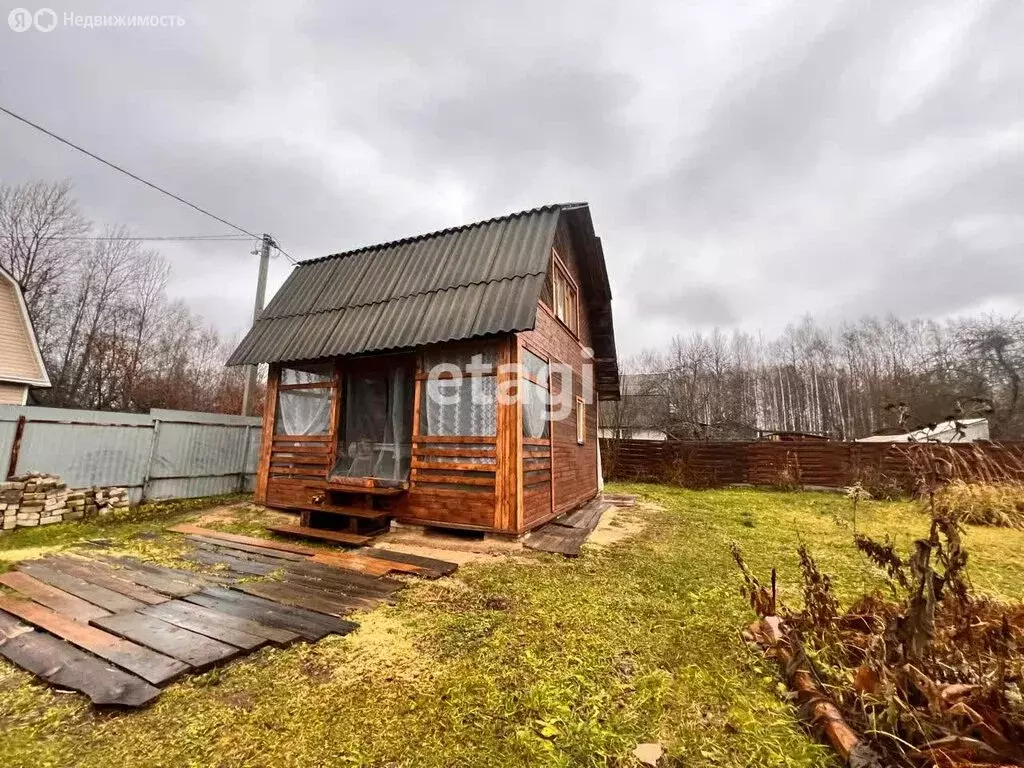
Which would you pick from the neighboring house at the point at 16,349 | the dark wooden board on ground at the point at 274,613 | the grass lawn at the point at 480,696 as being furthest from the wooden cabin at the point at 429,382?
the neighboring house at the point at 16,349

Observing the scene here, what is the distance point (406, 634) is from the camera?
292 centimetres

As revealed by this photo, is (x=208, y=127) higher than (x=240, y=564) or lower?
higher

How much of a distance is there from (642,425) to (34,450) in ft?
79.9

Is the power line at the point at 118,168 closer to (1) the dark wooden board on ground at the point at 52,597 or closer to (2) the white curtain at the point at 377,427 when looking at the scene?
(2) the white curtain at the point at 377,427

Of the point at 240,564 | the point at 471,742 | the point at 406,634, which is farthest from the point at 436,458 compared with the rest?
the point at 471,742

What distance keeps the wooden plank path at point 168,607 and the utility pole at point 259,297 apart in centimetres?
734

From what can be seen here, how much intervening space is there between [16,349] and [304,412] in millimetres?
12846

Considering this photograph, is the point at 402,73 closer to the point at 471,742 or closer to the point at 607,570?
the point at 607,570

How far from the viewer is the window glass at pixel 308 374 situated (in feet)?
23.6

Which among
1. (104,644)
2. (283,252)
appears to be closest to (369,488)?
(104,644)

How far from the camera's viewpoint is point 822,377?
105 ft

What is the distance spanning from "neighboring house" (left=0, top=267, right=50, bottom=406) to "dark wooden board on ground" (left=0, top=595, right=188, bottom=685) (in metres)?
14.2

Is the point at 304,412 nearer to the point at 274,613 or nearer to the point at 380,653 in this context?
the point at 274,613

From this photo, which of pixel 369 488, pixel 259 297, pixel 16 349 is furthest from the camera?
pixel 16 349
